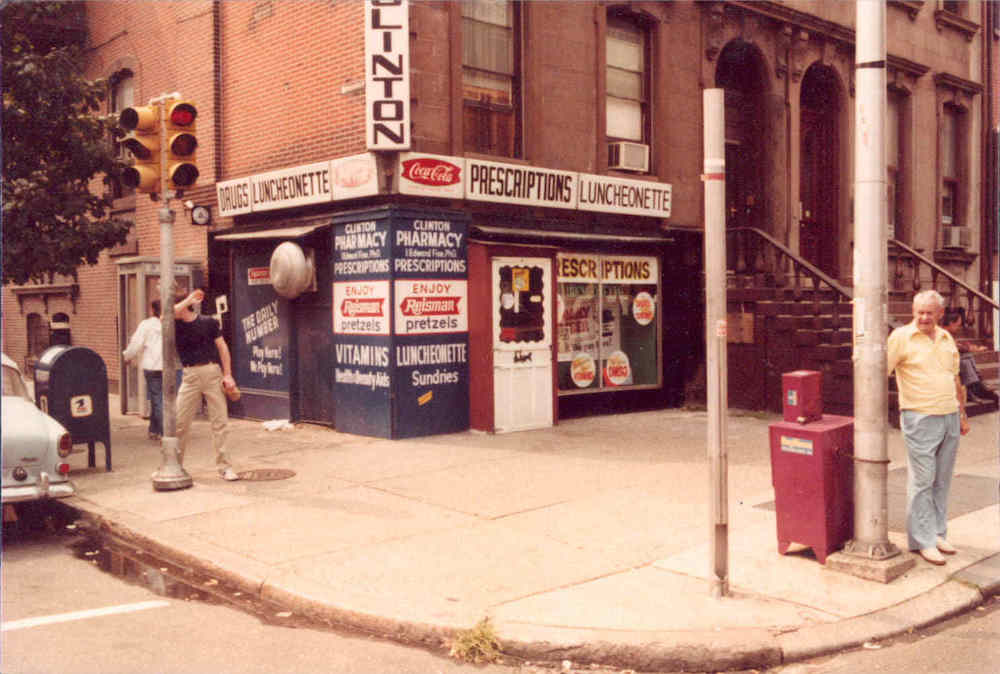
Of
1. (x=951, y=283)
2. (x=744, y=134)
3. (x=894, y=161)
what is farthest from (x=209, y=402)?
(x=894, y=161)

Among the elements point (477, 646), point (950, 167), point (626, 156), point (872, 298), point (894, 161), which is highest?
point (950, 167)

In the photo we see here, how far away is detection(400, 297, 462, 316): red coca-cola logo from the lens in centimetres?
1168

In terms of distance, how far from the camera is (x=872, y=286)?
6.30m

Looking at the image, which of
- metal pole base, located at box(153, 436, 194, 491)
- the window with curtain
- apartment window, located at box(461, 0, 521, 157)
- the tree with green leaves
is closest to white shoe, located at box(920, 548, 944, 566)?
metal pole base, located at box(153, 436, 194, 491)

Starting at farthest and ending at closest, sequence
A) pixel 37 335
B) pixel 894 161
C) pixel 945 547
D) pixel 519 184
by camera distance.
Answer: pixel 37 335, pixel 894 161, pixel 519 184, pixel 945 547

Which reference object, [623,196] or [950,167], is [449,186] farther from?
[950,167]

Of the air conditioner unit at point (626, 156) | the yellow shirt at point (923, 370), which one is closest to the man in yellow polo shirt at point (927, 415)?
the yellow shirt at point (923, 370)

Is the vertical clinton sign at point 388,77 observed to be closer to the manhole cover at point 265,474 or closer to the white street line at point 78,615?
the manhole cover at point 265,474

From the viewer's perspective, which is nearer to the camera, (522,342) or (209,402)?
(209,402)

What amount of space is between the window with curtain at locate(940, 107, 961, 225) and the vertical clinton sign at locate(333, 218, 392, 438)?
14247 millimetres

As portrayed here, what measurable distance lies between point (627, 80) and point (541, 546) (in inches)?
376

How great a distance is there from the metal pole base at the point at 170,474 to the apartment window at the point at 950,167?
17.5m

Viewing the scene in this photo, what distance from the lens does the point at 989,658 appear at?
16.6 feet

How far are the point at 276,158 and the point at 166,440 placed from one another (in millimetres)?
5768
